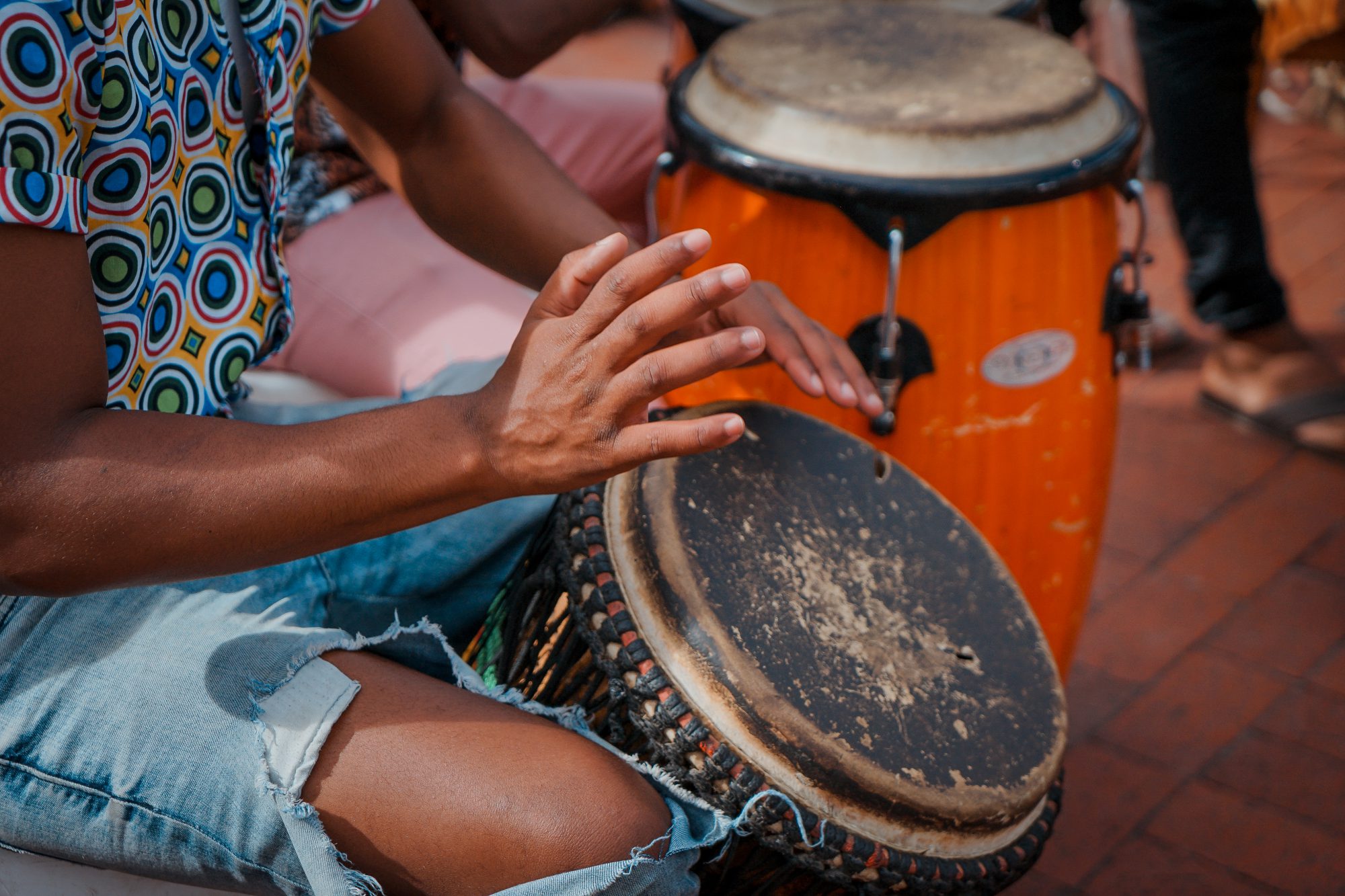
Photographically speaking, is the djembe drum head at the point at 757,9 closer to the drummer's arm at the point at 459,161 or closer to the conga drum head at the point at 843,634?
the drummer's arm at the point at 459,161

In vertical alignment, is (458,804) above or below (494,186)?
below

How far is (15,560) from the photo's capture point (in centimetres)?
76

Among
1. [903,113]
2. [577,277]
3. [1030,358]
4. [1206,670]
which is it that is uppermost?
[577,277]

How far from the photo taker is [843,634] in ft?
3.30

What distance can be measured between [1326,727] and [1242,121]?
1141 millimetres

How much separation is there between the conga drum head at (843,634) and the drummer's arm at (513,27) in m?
0.77

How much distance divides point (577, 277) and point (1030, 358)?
691 millimetres

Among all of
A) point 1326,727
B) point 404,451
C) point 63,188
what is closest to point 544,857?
point 404,451

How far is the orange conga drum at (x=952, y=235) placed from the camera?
127cm

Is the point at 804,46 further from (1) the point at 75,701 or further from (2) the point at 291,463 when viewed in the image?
(1) the point at 75,701

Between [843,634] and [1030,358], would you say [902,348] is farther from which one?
[843,634]

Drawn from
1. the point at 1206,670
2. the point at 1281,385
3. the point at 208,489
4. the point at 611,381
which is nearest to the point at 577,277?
the point at 611,381

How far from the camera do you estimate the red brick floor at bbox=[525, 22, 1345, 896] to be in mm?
1574

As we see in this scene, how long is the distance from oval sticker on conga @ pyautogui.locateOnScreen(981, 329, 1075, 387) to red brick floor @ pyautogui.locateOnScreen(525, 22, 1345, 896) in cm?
64
